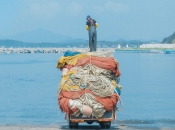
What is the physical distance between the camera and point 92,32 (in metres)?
15.2

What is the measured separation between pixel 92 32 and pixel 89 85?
6.69ft

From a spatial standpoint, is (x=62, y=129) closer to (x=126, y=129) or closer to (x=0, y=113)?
(x=126, y=129)

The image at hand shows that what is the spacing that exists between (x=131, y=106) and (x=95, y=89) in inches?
451

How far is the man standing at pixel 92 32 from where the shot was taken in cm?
1520

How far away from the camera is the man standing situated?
15195 mm

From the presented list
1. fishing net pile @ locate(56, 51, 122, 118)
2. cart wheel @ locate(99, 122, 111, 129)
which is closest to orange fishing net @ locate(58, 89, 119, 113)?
fishing net pile @ locate(56, 51, 122, 118)

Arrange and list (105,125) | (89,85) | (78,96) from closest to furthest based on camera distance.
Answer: (78,96), (89,85), (105,125)

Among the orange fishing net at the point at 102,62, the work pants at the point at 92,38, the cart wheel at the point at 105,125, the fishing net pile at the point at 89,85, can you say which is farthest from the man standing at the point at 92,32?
the cart wheel at the point at 105,125

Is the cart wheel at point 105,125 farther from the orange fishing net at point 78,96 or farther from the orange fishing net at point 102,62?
the orange fishing net at point 102,62

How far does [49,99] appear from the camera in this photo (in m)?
28.3

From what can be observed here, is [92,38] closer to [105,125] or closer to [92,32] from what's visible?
[92,32]

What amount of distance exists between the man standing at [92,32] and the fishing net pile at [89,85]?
784 millimetres

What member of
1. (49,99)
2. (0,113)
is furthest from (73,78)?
(49,99)

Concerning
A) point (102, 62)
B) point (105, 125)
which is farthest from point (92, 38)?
point (105, 125)
